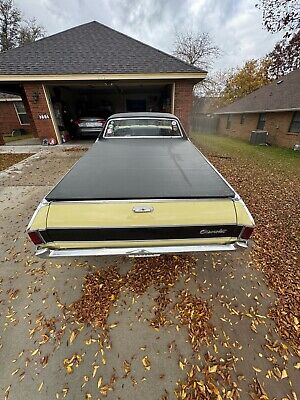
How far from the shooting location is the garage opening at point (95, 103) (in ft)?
37.7

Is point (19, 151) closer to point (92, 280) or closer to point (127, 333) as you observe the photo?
point (92, 280)

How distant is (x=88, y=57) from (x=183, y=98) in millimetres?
5165

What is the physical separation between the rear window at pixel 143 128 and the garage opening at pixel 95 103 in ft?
22.9

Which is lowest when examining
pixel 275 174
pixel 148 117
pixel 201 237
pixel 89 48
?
pixel 275 174

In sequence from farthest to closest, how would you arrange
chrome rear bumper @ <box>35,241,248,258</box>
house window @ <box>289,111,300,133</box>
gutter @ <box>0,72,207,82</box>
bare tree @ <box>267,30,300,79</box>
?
bare tree @ <box>267,30,300,79</box> → house window @ <box>289,111,300,133</box> → gutter @ <box>0,72,207,82</box> → chrome rear bumper @ <box>35,241,248,258</box>

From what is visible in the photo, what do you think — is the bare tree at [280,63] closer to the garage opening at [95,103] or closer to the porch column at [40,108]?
the garage opening at [95,103]

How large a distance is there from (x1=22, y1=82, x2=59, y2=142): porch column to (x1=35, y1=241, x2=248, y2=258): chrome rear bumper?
33.8 feet

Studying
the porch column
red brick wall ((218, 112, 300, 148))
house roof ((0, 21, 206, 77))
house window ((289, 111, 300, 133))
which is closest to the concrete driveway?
the porch column

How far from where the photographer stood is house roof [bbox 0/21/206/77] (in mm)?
9305

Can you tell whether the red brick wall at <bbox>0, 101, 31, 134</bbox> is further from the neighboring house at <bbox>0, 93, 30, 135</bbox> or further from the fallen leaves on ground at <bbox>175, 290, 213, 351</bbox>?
the fallen leaves on ground at <bbox>175, 290, 213, 351</bbox>

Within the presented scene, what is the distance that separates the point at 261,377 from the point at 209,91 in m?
35.7

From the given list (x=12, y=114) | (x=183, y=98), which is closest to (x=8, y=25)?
(x=12, y=114)

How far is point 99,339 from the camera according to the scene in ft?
6.52

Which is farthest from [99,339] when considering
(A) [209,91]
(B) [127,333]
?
(A) [209,91]
